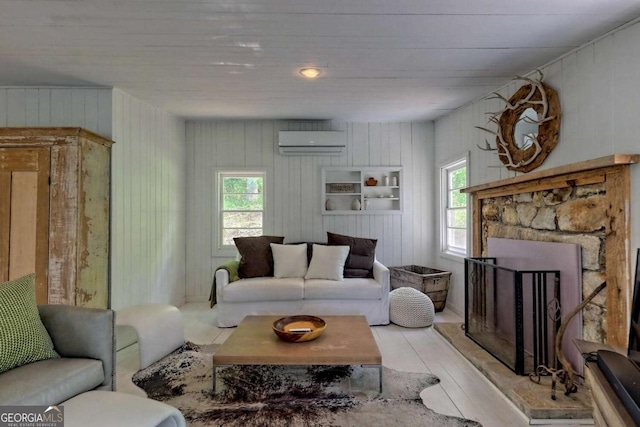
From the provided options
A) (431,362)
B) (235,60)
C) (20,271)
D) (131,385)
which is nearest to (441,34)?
(235,60)

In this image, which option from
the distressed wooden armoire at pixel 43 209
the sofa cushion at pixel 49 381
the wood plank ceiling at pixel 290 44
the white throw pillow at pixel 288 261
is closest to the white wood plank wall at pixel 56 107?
the wood plank ceiling at pixel 290 44

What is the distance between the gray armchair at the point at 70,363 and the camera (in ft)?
5.14

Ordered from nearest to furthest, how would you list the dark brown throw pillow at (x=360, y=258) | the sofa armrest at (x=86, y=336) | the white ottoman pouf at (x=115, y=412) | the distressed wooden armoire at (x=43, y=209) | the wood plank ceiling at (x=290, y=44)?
the white ottoman pouf at (x=115, y=412)
the sofa armrest at (x=86, y=336)
the wood plank ceiling at (x=290, y=44)
the distressed wooden armoire at (x=43, y=209)
the dark brown throw pillow at (x=360, y=258)

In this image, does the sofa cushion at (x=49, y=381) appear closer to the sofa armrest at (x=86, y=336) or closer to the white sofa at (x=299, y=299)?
the sofa armrest at (x=86, y=336)

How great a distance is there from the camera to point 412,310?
3596 millimetres

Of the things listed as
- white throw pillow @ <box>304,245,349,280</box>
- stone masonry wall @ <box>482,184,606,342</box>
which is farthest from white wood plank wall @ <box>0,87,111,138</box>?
stone masonry wall @ <box>482,184,606,342</box>

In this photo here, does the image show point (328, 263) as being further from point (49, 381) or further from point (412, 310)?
point (49, 381)

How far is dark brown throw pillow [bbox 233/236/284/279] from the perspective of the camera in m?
3.95

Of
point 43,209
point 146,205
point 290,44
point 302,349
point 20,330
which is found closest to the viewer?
point 20,330

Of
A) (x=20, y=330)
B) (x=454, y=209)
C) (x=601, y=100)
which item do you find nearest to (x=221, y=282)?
(x=20, y=330)

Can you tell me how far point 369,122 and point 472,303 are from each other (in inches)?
109

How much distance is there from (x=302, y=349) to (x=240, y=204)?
2.98 metres

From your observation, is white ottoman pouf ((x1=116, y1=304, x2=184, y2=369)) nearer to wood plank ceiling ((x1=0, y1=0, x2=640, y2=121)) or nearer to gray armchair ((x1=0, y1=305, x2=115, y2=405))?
gray armchair ((x1=0, y1=305, x2=115, y2=405))

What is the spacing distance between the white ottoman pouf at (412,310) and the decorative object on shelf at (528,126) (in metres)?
1.61
